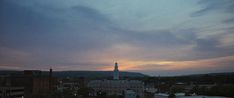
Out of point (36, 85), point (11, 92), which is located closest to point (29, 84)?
point (36, 85)

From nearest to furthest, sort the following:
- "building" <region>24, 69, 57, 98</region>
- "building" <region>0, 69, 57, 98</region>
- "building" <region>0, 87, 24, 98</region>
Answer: "building" <region>0, 87, 24, 98</region>, "building" <region>0, 69, 57, 98</region>, "building" <region>24, 69, 57, 98</region>

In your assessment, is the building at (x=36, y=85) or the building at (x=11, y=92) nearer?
the building at (x=11, y=92)

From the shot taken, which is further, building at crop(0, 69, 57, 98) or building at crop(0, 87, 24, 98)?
building at crop(0, 69, 57, 98)

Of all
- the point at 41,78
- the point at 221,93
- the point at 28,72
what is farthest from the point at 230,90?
the point at 28,72

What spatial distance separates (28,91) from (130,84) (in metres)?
42.8

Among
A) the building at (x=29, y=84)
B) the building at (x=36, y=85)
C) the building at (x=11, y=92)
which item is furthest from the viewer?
the building at (x=36, y=85)

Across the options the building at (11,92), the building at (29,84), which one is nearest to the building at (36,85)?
the building at (29,84)

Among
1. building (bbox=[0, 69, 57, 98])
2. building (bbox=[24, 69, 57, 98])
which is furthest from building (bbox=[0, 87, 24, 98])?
building (bbox=[24, 69, 57, 98])

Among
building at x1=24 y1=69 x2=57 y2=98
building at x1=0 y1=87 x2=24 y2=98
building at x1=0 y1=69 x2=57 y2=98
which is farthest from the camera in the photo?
building at x1=24 y1=69 x2=57 y2=98

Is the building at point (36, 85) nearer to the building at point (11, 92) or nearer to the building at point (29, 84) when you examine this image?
the building at point (29, 84)

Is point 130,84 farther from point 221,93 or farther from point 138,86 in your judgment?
point 221,93

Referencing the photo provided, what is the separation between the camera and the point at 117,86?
92000mm

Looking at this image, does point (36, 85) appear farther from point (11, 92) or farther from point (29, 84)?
point (11, 92)

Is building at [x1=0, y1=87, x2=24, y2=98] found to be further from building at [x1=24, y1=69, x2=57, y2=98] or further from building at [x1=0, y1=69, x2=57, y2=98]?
building at [x1=24, y1=69, x2=57, y2=98]
